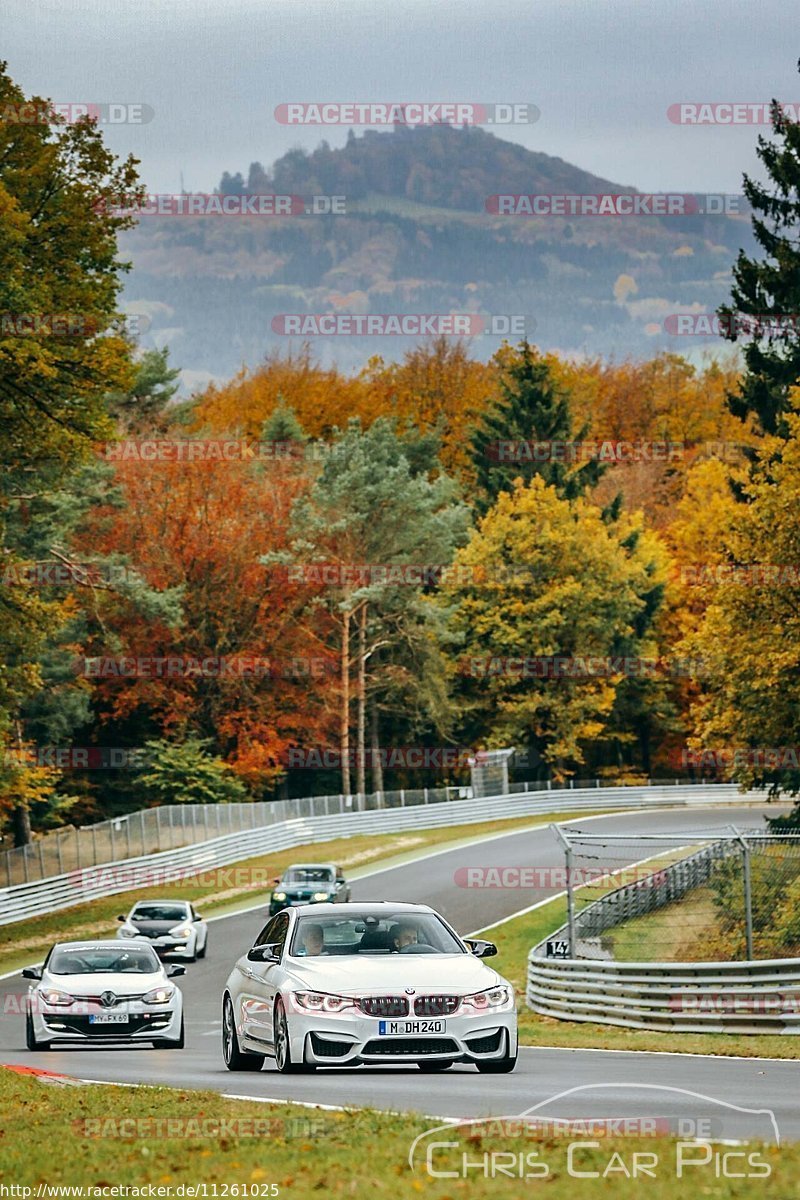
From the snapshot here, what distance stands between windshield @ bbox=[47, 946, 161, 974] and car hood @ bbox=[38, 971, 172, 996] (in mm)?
203

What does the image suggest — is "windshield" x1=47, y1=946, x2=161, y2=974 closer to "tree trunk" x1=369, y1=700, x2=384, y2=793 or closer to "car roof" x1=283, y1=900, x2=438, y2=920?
"car roof" x1=283, y1=900, x2=438, y2=920

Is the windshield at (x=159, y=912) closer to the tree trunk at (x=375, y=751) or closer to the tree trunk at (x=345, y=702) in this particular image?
the tree trunk at (x=345, y=702)

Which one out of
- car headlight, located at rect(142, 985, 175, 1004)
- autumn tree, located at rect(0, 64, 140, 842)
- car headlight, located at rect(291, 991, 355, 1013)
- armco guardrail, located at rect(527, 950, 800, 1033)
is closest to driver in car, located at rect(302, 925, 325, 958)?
car headlight, located at rect(291, 991, 355, 1013)

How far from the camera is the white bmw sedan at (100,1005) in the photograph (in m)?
20.6

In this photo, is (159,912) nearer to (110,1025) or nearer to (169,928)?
(169,928)

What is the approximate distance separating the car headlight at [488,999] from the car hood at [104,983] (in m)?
7.20

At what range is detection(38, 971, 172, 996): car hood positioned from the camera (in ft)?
67.6

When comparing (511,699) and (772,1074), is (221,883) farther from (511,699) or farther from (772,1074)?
(772,1074)

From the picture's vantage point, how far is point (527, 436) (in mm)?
90062

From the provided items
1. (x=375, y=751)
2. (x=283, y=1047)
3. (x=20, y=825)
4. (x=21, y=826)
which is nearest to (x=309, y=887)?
(x=21, y=826)

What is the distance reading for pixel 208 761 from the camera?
69.9 metres

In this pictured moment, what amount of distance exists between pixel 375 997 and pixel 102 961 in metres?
8.09

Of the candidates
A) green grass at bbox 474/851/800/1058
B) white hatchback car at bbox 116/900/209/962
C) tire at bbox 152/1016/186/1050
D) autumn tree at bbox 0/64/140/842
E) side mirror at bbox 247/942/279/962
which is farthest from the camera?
white hatchback car at bbox 116/900/209/962

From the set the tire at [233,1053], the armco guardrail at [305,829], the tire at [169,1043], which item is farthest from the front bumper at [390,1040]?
the armco guardrail at [305,829]
